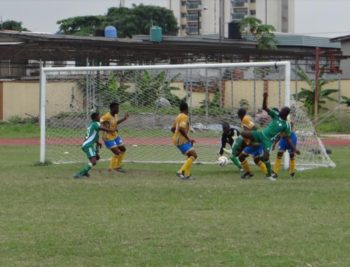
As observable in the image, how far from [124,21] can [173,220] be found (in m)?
83.8

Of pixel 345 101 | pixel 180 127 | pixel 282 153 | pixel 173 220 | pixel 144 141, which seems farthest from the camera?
pixel 345 101

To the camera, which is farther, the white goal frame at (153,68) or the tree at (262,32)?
the tree at (262,32)

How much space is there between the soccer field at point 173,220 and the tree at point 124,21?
7246cm

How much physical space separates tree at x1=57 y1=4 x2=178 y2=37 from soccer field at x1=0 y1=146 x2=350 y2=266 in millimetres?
72459

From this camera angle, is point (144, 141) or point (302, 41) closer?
point (144, 141)

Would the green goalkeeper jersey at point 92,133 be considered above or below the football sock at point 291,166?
above

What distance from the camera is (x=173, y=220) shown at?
11.2 m

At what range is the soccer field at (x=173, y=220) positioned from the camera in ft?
28.6

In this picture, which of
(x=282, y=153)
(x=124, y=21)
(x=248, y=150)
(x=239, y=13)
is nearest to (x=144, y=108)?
(x=248, y=150)

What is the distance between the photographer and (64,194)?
46.7 ft

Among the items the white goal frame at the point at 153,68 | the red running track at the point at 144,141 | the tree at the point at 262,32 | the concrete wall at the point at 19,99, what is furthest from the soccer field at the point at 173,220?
the tree at the point at 262,32

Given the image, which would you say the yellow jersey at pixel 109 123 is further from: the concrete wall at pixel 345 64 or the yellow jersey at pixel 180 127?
the concrete wall at pixel 345 64

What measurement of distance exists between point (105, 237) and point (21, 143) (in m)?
21.0

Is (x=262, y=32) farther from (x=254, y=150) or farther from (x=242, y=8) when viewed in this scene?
(x=242, y=8)
